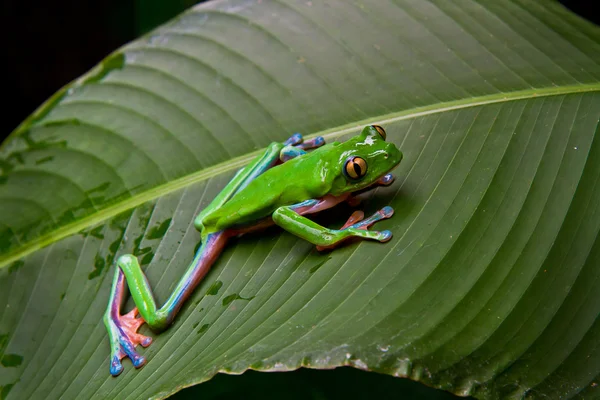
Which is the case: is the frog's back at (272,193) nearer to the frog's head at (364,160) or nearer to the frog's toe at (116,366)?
the frog's head at (364,160)

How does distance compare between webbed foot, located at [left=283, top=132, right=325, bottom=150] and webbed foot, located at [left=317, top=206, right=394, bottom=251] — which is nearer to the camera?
webbed foot, located at [left=317, top=206, right=394, bottom=251]

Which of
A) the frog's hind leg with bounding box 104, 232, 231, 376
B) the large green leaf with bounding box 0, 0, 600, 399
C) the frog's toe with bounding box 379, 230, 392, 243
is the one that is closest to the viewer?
the large green leaf with bounding box 0, 0, 600, 399

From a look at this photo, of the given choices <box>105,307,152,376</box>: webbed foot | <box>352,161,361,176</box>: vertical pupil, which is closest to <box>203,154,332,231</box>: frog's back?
<box>352,161,361,176</box>: vertical pupil

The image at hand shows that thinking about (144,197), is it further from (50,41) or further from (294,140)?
(50,41)

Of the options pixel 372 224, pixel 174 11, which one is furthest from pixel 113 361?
pixel 174 11

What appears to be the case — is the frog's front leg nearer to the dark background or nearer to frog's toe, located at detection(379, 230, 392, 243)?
frog's toe, located at detection(379, 230, 392, 243)

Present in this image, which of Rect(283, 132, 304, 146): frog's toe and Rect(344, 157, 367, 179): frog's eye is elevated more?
Rect(344, 157, 367, 179): frog's eye

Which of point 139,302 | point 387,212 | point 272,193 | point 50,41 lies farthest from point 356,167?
point 50,41
